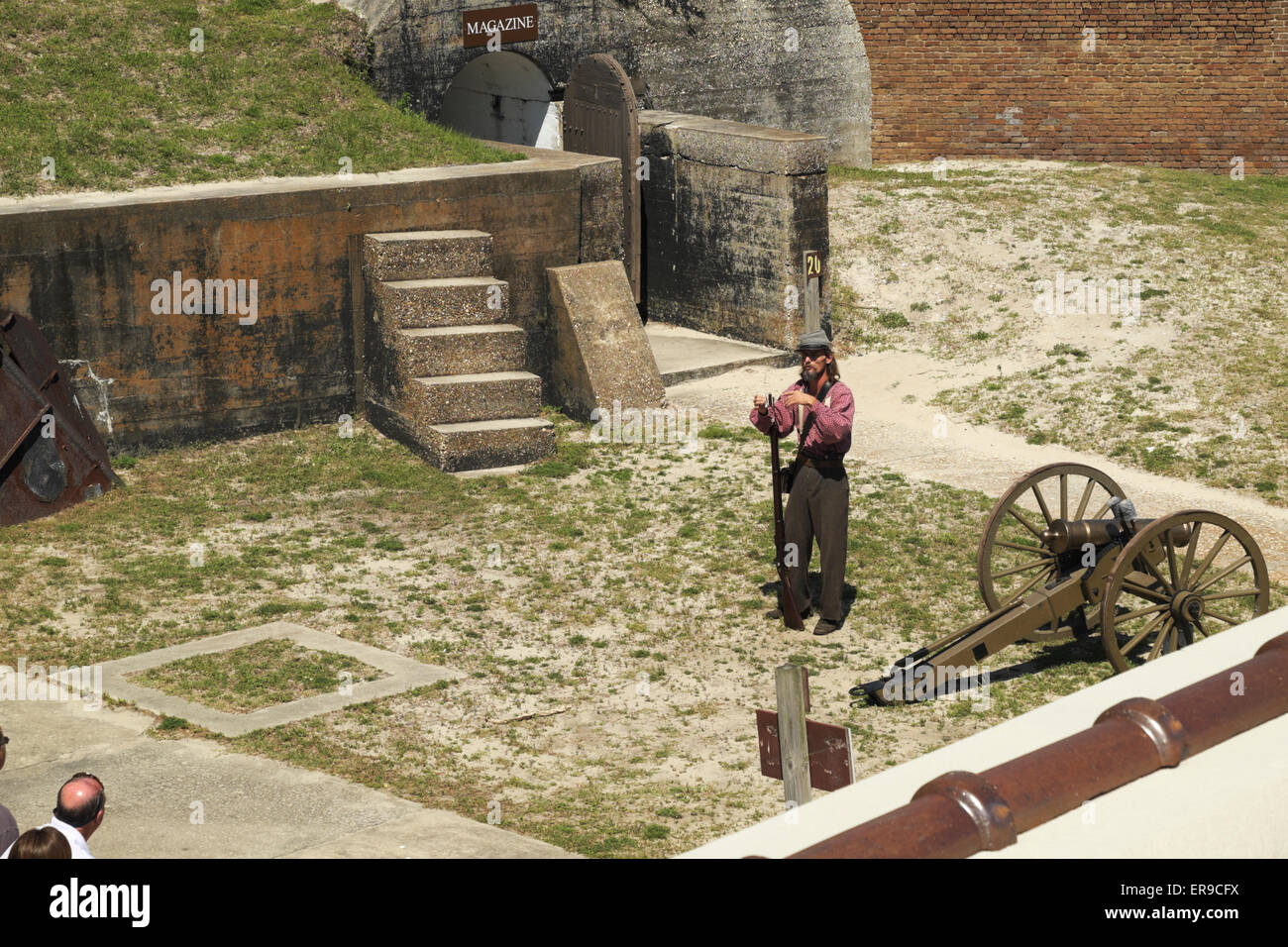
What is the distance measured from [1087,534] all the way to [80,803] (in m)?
5.50

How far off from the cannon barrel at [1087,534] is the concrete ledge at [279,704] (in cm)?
333

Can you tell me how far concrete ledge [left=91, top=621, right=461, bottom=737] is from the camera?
8758mm

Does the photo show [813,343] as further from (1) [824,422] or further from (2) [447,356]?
(2) [447,356]

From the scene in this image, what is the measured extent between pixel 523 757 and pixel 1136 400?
7619 millimetres

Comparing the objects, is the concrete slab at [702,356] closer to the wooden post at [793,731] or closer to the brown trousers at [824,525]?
the brown trousers at [824,525]

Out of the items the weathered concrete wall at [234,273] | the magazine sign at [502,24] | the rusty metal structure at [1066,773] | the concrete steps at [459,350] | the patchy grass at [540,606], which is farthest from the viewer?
the magazine sign at [502,24]

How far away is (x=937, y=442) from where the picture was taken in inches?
550

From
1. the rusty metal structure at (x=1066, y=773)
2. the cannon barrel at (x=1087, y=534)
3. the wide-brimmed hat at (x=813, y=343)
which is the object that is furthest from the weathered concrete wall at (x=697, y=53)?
the rusty metal structure at (x=1066, y=773)

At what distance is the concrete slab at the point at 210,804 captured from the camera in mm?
7180

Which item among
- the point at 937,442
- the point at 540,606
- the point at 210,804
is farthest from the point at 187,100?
the point at 210,804

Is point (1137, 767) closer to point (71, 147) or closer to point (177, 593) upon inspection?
point (177, 593)

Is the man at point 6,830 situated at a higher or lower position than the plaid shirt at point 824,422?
lower

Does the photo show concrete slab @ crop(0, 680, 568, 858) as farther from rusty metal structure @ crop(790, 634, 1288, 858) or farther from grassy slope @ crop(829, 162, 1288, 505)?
grassy slope @ crop(829, 162, 1288, 505)

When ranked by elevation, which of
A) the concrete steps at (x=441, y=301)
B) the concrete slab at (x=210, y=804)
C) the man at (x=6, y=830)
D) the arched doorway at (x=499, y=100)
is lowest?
the concrete slab at (x=210, y=804)
